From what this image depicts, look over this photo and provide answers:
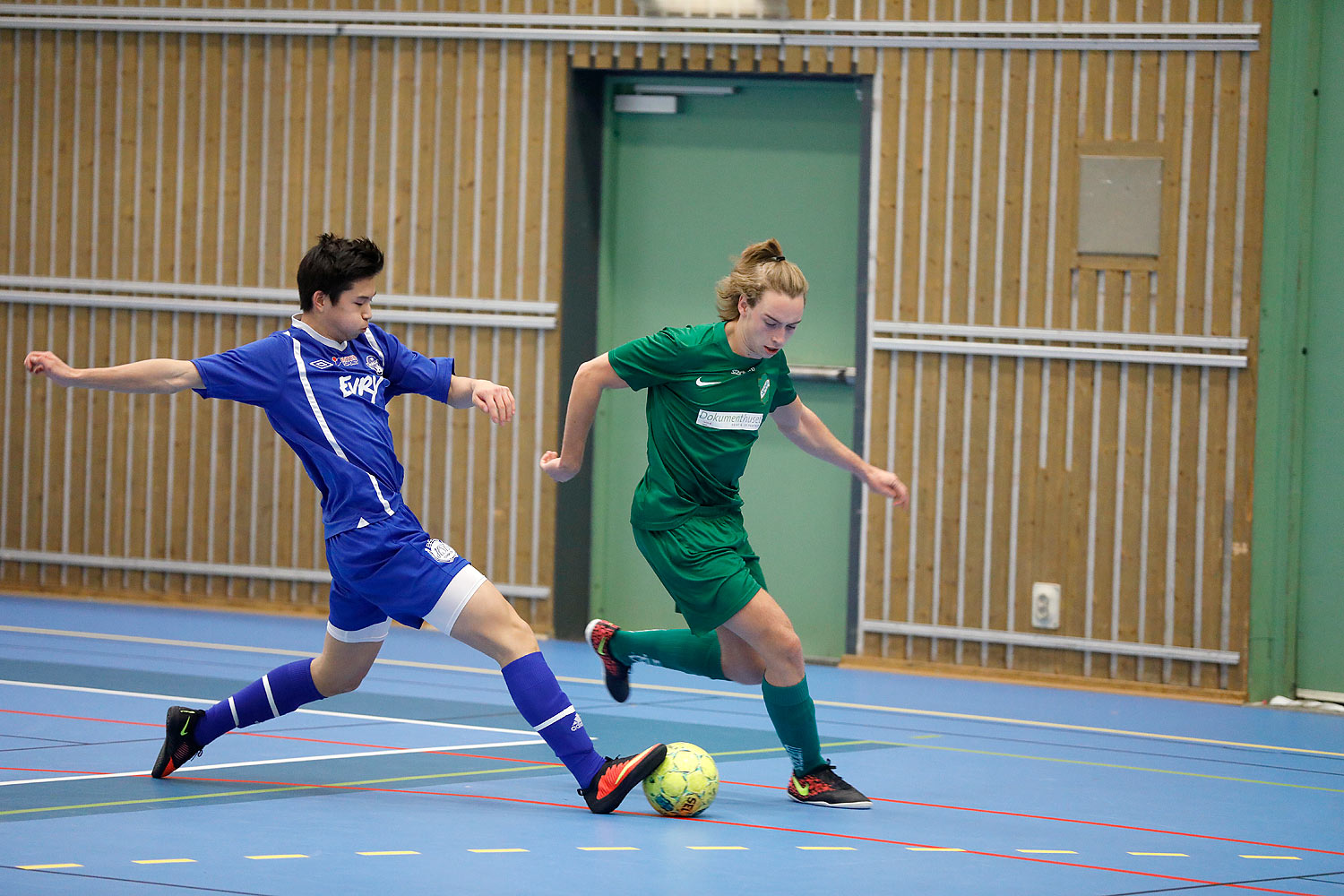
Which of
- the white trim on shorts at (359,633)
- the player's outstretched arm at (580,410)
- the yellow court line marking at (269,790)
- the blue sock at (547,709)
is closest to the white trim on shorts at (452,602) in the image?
the blue sock at (547,709)

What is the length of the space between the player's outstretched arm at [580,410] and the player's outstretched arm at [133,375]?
1.19m

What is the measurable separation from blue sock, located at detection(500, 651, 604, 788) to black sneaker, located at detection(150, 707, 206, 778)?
3.75 ft

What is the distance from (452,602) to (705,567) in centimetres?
85

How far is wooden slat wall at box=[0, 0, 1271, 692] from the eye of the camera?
30.6 feet

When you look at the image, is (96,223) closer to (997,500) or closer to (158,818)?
(997,500)

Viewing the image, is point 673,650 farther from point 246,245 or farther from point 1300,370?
point 246,245

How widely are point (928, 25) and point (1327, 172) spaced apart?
2321mm

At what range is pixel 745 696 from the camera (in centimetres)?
852

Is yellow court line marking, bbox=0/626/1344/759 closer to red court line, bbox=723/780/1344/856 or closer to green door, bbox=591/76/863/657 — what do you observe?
green door, bbox=591/76/863/657

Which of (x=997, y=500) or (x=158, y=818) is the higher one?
(x=997, y=500)

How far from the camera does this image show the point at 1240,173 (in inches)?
362

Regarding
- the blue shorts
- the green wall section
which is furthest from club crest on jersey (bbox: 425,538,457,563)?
the green wall section

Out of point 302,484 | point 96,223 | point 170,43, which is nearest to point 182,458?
point 302,484

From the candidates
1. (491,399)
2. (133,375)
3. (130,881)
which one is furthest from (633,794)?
(133,375)
